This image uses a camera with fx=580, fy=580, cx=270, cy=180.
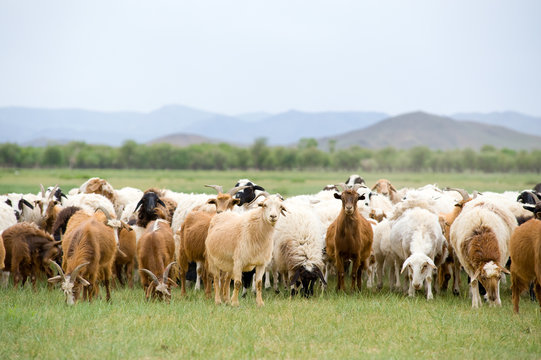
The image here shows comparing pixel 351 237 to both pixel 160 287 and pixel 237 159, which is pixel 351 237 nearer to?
pixel 160 287

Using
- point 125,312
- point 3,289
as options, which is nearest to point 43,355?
point 125,312

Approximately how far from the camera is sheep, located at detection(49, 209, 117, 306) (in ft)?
31.7

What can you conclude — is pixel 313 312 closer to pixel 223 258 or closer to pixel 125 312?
pixel 223 258

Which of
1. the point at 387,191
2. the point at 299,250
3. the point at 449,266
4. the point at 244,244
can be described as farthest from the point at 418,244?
the point at 387,191

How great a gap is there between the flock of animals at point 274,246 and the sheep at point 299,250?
0.07 feet

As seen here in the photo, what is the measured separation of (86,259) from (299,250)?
405 cm

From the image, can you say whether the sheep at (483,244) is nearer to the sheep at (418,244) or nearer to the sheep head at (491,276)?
the sheep head at (491,276)

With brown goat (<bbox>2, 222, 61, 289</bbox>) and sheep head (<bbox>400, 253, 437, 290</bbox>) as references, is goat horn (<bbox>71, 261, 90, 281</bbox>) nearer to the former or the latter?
brown goat (<bbox>2, 222, 61, 289</bbox>)

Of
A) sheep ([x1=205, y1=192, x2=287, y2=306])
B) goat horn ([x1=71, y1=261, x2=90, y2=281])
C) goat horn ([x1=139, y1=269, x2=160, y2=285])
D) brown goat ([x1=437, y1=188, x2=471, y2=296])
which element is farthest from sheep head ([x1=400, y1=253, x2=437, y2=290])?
goat horn ([x1=71, y1=261, x2=90, y2=281])

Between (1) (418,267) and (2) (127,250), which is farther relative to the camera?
(2) (127,250)

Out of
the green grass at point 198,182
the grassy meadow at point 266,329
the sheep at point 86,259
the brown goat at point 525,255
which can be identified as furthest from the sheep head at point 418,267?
the green grass at point 198,182

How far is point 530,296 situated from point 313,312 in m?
4.93

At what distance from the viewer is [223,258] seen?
32.9 ft

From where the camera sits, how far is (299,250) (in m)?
11.5
